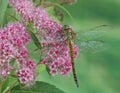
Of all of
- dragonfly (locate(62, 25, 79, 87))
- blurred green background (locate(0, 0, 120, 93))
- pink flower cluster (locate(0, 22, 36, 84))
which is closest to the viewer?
pink flower cluster (locate(0, 22, 36, 84))

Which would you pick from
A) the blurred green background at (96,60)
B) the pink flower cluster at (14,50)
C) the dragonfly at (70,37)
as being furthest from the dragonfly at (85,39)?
the blurred green background at (96,60)

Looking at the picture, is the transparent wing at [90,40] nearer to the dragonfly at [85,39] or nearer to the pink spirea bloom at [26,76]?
the dragonfly at [85,39]

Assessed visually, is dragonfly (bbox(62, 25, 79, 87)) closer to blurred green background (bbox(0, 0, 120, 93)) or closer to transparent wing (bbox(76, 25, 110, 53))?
transparent wing (bbox(76, 25, 110, 53))

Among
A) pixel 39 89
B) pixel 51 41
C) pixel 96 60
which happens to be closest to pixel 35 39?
pixel 51 41

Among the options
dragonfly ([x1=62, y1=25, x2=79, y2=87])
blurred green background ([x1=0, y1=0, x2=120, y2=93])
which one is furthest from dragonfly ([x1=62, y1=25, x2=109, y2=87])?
blurred green background ([x1=0, y1=0, x2=120, y2=93])

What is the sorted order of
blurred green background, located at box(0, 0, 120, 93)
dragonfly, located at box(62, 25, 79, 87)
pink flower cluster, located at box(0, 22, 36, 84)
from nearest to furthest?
pink flower cluster, located at box(0, 22, 36, 84) → dragonfly, located at box(62, 25, 79, 87) → blurred green background, located at box(0, 0, 120, 93)

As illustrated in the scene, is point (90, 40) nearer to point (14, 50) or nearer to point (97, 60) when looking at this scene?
point (14, 50)
